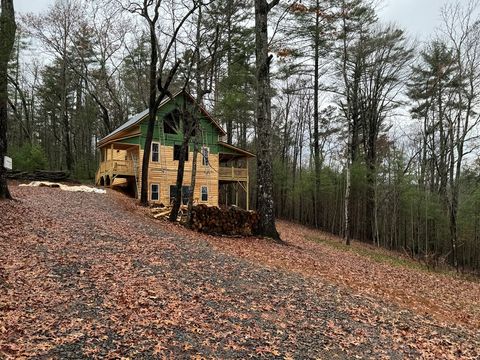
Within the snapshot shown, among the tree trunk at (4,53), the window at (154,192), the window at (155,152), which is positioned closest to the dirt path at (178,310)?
the tree trunk at (4,53)

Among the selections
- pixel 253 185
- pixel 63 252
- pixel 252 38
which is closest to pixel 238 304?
pixel 63 252

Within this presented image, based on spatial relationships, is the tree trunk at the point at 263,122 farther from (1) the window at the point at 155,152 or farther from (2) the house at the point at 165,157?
(1) the window at the point at 155,152

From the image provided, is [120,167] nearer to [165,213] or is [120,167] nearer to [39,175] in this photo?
[39,175]

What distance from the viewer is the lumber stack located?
12773mm

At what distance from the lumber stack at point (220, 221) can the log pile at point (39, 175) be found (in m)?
14.1

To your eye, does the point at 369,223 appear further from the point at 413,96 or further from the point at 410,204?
the point at 413,96

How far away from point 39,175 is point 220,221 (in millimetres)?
15496

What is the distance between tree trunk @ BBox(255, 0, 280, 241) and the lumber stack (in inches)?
21.7

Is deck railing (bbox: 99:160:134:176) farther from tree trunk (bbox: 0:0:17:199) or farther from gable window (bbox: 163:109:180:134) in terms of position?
tree trunk (bbox: 0:0:17:199)

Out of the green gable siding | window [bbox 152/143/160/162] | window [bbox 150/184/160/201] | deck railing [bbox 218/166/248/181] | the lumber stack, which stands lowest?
the lumber stack

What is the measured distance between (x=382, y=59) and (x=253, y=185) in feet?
46.6

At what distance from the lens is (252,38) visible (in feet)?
Answer: 84.0

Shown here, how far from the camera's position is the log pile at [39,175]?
73.4ft

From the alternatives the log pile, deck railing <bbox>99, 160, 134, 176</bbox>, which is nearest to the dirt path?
deck railing <bbox>99, 160, 134, 176</bbox>
